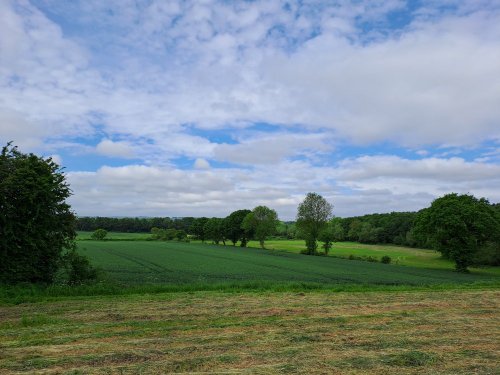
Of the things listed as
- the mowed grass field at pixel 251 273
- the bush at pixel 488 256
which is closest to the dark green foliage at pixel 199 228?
the mowed grass field at pixel 251 273

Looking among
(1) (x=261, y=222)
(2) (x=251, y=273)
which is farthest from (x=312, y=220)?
(2) (x=251, y=273)

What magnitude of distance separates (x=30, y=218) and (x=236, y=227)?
8133cm

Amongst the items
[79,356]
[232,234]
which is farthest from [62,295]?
[232,234]

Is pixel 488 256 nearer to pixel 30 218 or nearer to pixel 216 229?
pixel 30 218

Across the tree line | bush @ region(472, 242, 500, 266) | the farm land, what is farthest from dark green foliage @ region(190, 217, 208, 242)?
the farm land

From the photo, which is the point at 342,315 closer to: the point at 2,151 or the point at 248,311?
the point at 248,311

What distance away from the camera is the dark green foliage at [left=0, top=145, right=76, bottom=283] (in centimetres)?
1909

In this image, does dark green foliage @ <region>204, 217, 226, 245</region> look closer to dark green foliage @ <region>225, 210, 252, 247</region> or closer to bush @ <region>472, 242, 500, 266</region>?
dark green foliage @ <region>225, 210, 252, 247</region>

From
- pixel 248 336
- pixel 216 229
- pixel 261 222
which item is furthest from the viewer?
pixel 216 229

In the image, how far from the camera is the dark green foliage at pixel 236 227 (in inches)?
3952

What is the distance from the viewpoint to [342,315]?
13172 mm

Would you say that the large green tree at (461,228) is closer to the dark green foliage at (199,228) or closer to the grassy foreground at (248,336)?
the grassy foreground at (248,336)

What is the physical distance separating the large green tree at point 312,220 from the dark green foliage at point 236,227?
2669cm

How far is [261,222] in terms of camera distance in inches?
3634
